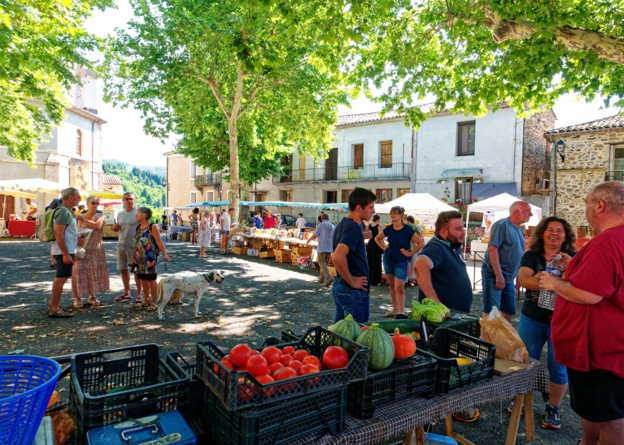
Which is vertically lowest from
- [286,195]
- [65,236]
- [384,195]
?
[65,236]

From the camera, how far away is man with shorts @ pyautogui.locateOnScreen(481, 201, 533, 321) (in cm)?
477

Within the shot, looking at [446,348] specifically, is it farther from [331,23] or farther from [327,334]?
[331,23]

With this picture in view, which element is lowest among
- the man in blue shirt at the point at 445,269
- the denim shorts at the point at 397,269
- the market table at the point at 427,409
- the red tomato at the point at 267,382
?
the market table at the point at 427,409

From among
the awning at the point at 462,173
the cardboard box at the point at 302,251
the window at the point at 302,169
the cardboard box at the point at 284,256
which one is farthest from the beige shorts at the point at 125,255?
the window at the point at 302,169

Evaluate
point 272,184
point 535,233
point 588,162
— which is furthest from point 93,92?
point 535,233

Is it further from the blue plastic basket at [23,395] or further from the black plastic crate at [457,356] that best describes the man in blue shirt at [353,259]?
the blue plastic basket at [23,395]

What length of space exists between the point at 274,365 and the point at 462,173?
23.3m

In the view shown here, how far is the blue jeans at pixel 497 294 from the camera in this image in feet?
15.9

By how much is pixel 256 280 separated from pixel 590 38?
8076mm

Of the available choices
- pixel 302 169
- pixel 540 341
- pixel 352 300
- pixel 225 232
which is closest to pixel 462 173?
pixel 302 169

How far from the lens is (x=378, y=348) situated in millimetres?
2088

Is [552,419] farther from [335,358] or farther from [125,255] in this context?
[125,255]

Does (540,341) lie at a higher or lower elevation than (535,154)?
lower

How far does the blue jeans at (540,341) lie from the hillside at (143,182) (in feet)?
297
